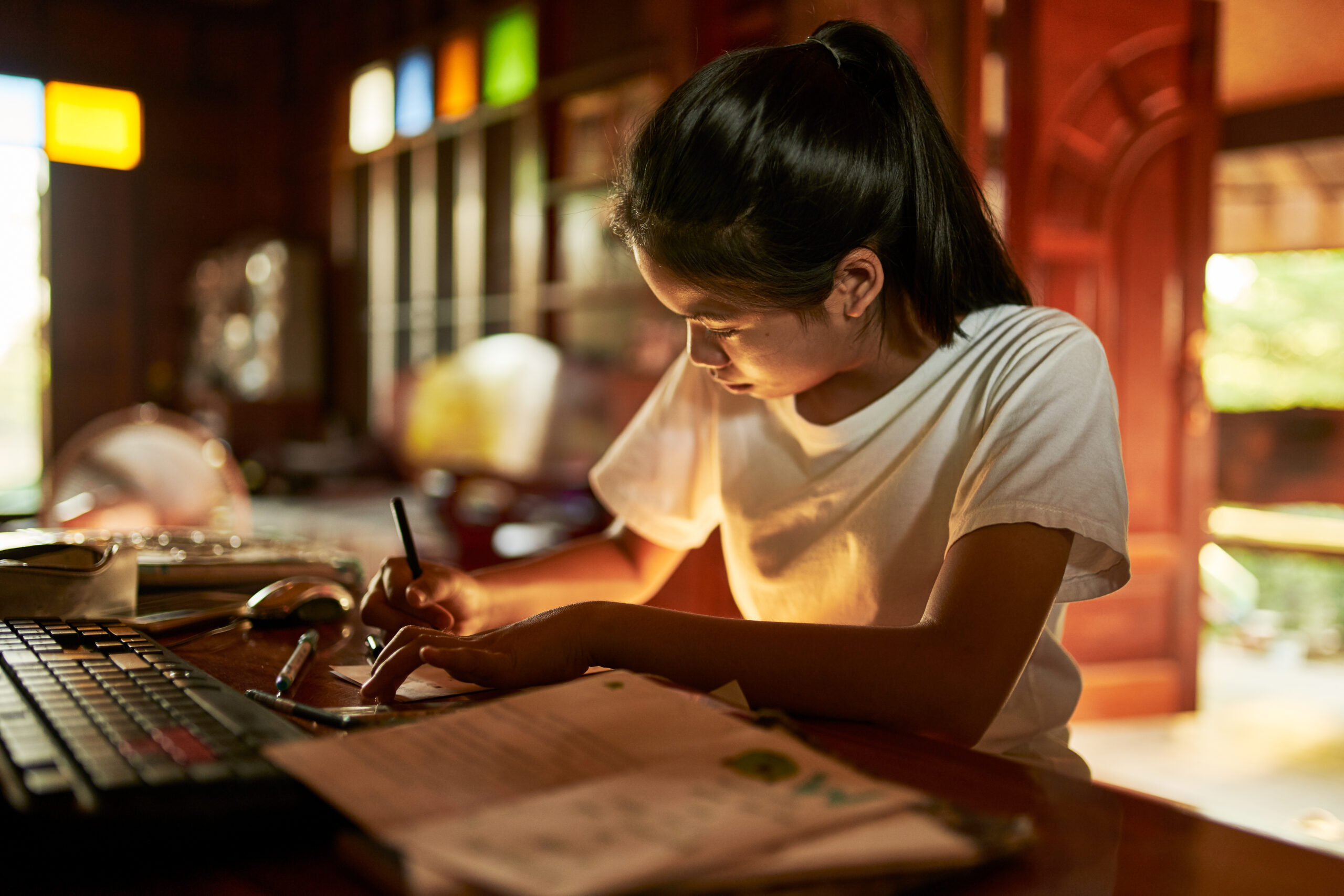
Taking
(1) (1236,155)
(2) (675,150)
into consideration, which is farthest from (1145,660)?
(1) (1236,155)

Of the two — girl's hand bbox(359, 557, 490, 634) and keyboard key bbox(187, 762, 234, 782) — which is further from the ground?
keyboard key bbox(187, 762, 234, 782)

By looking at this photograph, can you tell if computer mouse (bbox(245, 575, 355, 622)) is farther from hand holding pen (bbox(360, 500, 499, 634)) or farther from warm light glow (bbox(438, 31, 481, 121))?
warm light glow (bbox(438, 31, 481, 121))

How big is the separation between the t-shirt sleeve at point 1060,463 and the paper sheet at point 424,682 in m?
0.36

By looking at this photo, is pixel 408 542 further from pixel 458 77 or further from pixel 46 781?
pixel 458 77

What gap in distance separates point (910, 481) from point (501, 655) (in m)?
0.47

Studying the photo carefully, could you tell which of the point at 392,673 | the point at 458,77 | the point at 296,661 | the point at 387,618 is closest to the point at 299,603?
the point at 387,618

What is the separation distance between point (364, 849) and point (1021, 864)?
0.31 m

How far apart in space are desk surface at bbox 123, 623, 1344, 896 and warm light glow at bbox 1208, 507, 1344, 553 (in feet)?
14.6

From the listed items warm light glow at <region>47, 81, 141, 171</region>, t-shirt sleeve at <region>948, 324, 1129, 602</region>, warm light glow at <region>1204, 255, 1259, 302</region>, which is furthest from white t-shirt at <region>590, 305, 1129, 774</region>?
warm light glow at <region>1204, 255, 1259, 302</region>

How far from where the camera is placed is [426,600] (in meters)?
0.95

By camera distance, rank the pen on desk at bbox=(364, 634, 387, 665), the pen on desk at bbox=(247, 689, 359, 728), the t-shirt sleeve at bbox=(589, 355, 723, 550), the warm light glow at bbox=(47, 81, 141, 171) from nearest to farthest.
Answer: the pen on desk at bbox=(247, 689, 359, 728) → the pen on desk at bbox=(364, 634, 387, 665) → the t-shirt sleeve at bbox=(589, 355, 723, 550) → the warm light glow at bbox=(47, 81, 141, 171)

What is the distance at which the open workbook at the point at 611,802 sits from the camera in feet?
1.31

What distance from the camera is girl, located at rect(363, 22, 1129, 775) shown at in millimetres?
716

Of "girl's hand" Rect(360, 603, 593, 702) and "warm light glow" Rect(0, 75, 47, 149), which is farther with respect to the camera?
"warm light glow" Rect(0, 75, 47, 149)
